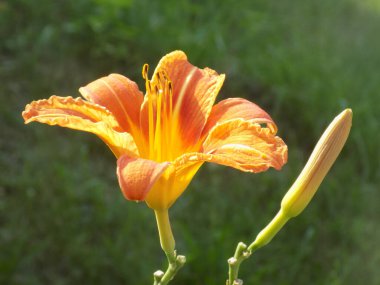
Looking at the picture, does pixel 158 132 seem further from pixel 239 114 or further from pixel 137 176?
pixel 137 176

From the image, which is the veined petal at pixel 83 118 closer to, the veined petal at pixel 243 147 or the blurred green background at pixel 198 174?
the veined petal at pixel 243 147

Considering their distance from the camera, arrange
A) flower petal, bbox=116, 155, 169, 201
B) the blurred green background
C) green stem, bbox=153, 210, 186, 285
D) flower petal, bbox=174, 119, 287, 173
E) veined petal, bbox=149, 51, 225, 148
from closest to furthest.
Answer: flower petal, bbox=116, 155, 169, 201
flower petal, bbox=174, 119, 287, 173
green stem, bbox=153, 210, 186, 285
veined petal, bbox=149, 51, 225, 148
the blurred green background

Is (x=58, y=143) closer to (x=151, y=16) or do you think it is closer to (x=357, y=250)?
(x=151, y=16)

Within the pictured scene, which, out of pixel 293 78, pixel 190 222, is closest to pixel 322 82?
pixel 293 78

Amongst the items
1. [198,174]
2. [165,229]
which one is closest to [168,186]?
[165,229]

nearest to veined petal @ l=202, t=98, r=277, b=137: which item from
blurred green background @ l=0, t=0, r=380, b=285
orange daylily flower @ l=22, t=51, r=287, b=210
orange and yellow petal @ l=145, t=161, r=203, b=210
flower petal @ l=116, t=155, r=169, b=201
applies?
orange daylily flower @ l=22, t=51, r=287, b=210

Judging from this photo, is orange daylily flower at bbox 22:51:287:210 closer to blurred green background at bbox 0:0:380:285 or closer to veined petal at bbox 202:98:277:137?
veined petal at bbox 202:98:277:137

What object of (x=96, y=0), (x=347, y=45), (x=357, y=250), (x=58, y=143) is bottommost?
(x=357, y=250)

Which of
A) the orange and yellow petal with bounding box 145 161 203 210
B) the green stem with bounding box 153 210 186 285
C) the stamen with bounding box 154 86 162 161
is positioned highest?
the stamen with bounding box 154 86 162 161
